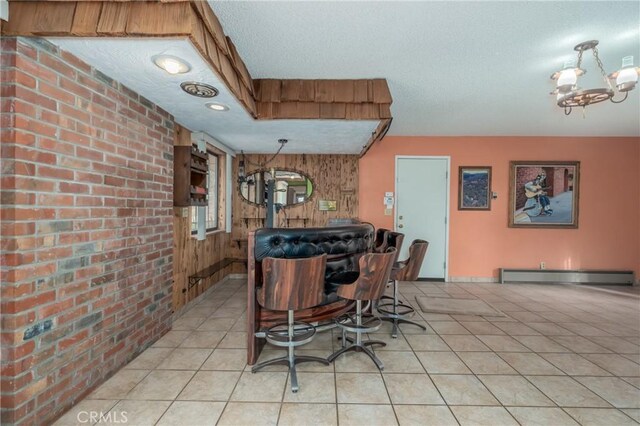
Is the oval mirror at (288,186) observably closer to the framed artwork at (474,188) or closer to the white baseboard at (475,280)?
the framed artwork at (474,188)

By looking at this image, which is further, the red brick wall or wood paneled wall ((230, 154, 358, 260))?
wood paneled wall ((230, 154, 358, 260))

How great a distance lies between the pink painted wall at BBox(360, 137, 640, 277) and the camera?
4543 mm

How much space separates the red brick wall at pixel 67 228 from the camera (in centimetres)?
137

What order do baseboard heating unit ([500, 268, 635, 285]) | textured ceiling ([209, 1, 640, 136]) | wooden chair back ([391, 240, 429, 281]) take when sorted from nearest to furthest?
textured ceiling ([209, 1, 640, 136]) < wooden chair back ([391, 240, 429, 281]) < baseboard heating unit ([500, 268, 635, 285])

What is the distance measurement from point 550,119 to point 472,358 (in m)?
3.48

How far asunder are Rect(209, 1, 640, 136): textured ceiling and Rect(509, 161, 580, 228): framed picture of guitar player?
1.53m

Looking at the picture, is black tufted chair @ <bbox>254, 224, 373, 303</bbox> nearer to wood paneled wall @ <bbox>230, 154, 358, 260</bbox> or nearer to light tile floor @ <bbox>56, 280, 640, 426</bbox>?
light tile floor @ <bbox>56, 280, 640, 426</bbox>

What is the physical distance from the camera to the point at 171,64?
1.70 metres

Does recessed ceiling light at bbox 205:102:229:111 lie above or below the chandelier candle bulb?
below

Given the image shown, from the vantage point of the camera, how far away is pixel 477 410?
1.68m

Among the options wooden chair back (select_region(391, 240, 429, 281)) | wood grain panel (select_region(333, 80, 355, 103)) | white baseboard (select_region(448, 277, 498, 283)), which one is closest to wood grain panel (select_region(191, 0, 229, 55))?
wood grain panel (select_region(333, 80, 355, 103))

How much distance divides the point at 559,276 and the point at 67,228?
632 centimetres

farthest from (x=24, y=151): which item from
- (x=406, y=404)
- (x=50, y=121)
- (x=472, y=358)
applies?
(x=472, y=358)

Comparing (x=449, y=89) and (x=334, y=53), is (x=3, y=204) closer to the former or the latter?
(x=334, y=53)
